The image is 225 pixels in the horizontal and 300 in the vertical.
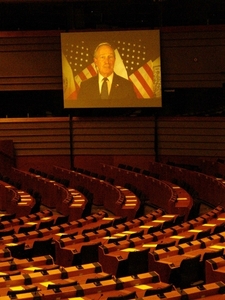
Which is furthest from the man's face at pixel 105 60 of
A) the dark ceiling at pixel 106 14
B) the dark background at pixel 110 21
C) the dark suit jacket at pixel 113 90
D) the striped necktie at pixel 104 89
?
the dark ceiling at pixel 106 14

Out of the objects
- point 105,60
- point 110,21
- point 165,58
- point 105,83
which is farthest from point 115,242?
point 110,21

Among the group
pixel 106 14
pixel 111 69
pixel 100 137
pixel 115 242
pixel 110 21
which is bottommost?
pixel 115 242

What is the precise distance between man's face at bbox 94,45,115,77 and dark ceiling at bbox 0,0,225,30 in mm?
1731

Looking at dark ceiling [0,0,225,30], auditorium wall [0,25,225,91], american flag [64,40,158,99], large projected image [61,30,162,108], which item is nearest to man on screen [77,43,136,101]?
large projected image [61,30,162,108]

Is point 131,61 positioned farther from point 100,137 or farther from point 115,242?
point 115,242

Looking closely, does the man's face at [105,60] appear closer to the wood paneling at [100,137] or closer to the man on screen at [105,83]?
the man on screen at [105,83]

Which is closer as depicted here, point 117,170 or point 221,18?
point 117,170

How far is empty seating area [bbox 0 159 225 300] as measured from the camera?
11.4 meters

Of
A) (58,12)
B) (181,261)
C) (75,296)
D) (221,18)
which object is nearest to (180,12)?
(221,18)

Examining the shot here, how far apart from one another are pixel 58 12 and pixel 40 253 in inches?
613

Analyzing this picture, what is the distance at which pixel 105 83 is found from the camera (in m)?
27.3

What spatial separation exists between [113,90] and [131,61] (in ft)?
3.83

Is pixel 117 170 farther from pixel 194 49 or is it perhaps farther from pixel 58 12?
pixel 58 12

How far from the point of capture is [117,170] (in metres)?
25.1
